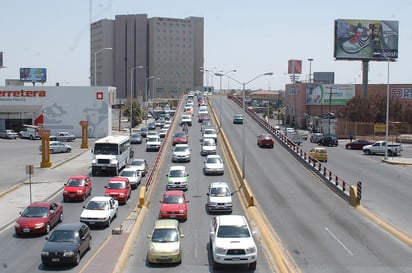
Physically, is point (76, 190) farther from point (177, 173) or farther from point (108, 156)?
point (108, 156)

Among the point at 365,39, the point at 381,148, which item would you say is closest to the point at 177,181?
the point at 381,148

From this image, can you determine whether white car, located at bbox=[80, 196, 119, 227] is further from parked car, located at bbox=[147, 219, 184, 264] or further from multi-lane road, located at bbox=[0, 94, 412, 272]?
parked car, located at bbox=[147, 219, 184, 264]

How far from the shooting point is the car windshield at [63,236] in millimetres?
20297

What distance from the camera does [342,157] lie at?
54938 mm

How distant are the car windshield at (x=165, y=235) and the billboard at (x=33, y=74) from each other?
8259 cm

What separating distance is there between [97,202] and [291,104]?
77897 mm

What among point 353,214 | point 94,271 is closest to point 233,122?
point 353,214

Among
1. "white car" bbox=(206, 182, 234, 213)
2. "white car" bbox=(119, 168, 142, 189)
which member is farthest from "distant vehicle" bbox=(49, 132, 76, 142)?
"white car" bbox=(206, 182, 234, 213)

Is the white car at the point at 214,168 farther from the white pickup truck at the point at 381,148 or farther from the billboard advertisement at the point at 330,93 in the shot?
the billboard advertisement at the point at 330,93

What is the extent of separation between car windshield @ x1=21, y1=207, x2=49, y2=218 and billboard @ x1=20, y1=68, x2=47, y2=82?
76.6 m

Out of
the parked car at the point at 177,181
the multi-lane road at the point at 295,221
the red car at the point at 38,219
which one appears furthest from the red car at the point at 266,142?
the red car at the point at 38,219

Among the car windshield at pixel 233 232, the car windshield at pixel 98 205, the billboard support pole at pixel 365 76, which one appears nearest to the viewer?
the car windshield at pixel 233 232

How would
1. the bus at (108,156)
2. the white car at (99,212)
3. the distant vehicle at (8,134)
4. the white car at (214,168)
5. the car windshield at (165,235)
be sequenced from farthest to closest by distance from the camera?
the distant vehicle at (8,134), the bus at (108,156), the white car at (214,168), the white car at (99,212), the car windshield at (165,235)

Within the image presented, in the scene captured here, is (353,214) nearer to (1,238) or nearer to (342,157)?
(1,238)
